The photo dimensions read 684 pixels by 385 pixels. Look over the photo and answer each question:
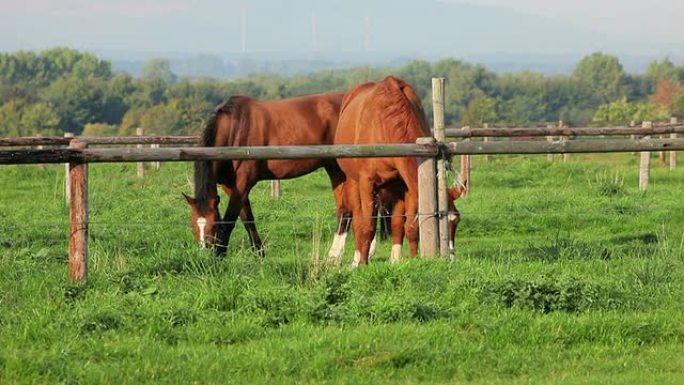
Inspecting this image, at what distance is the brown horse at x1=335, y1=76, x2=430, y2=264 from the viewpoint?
11.2 meters

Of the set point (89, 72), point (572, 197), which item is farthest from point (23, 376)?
point (89, 72)

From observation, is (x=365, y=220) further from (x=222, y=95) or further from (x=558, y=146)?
(x=222, y=95)

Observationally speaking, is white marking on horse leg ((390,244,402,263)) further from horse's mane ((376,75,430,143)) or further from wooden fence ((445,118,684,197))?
wooden fence ((445,118,684,197))

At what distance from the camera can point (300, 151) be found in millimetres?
9523

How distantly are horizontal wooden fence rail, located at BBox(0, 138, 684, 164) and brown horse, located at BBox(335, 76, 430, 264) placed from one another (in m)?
1.19

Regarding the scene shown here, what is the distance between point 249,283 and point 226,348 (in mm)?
1394

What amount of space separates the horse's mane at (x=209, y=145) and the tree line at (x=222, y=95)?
57.3m

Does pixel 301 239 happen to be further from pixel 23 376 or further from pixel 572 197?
pixel 23 376

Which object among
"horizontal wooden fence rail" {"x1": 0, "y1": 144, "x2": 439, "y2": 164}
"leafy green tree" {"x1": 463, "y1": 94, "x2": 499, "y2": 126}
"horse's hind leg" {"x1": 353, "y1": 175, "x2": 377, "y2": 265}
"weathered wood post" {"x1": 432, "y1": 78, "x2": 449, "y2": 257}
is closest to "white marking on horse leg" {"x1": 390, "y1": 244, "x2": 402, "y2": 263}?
"horse's hind leg" {"x1": 353, "y1": 175, "x2": 377, "y2": 265}

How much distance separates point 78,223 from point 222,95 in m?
111

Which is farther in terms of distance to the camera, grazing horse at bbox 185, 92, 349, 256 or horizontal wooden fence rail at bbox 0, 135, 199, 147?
horizontal wooden fence rail at bbox 0, 135, 199, 147

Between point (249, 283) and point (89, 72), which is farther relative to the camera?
point (89, 72)

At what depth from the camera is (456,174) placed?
11.0 m

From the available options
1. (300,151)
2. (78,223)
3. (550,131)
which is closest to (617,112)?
(550,131)
